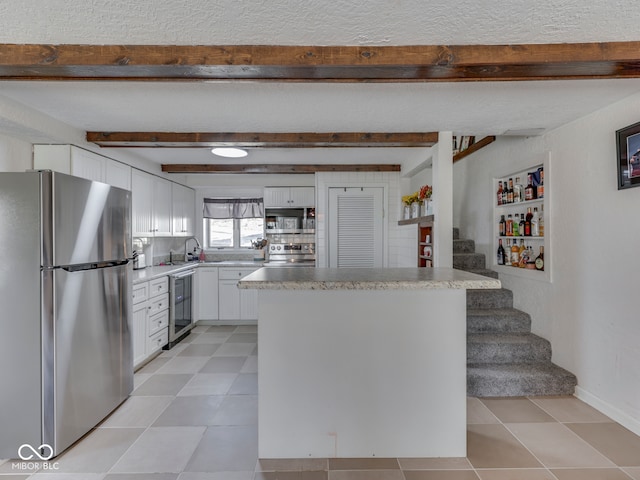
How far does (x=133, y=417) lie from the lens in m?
2.46

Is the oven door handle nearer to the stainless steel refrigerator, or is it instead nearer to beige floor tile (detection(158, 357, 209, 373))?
beige floor tile (detection(158, 357, 209, 373))

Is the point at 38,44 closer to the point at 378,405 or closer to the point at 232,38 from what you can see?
the point at 232,38

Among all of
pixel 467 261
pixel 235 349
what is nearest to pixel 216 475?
pixel 235 349

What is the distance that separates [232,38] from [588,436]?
3196 mm

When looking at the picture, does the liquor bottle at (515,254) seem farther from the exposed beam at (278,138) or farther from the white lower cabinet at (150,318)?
the white lower cabinet at (150,318)

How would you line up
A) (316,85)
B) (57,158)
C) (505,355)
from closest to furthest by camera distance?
1. (316,85)
2. (57,158)
3. (505,355)

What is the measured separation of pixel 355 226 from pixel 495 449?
325 cm

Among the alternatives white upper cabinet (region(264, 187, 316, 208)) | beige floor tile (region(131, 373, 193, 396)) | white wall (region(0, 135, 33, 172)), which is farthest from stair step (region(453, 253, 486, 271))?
white wall (region(0, 135, 33, 172))

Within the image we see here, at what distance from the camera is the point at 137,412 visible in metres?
2.53

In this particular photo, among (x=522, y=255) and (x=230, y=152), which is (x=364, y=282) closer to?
(x=522, y=255)

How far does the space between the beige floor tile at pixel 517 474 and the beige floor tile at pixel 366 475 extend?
1.53 feet

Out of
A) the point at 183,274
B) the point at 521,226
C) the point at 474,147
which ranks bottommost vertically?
the point at 183,274

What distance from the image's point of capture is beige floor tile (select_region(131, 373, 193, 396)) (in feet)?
9.34

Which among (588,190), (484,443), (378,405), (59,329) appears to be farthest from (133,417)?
(588,190)
